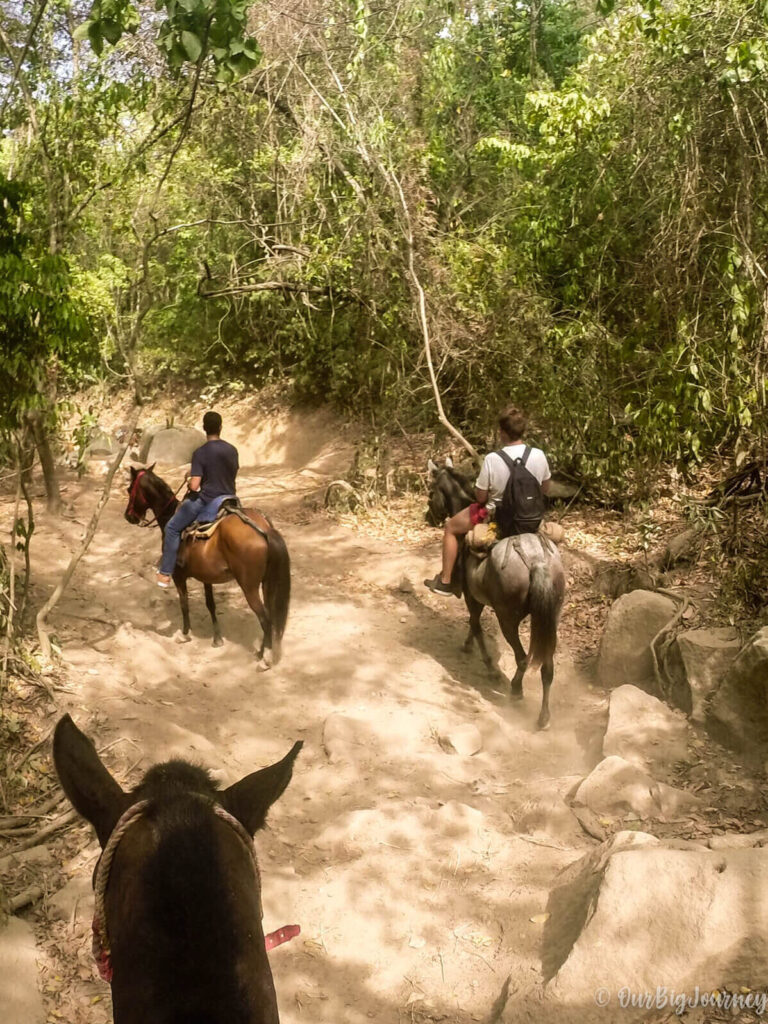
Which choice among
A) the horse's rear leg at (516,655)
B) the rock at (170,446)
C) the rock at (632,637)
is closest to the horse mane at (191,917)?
the horse's rear leg at (516,655)

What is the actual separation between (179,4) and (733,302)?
5996 mm

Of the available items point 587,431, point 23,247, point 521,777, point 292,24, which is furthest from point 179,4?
point 292,24

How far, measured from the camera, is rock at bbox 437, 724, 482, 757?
6656 millimetres

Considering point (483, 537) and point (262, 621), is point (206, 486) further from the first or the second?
point (483, 537)

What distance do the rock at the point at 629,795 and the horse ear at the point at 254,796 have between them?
3.65 m

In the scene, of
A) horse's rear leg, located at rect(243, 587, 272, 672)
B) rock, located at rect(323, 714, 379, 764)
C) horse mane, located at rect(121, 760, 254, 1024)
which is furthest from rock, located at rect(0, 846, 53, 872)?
horse's rear leg, located at rect(243, 587, 272, 672)

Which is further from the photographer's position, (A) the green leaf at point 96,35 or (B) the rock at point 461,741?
(B) the rock at point 461,741

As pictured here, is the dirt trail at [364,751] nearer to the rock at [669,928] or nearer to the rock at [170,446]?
the rock at [669,928]

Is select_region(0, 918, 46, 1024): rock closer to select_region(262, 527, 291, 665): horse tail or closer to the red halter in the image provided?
select_region(262, 527, 291, 665): horse tail

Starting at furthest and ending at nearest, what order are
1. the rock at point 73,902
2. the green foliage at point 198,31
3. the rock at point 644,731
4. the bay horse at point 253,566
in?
the bay horse at point 253,566 → the rock at point 644,731 → the rock at point 73,902 → the green foliage at point 198,31

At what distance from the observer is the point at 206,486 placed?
8.41 meters

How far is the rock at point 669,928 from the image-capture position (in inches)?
133

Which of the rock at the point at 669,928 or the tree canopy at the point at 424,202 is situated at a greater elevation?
the tree canopy at the point at 424,202

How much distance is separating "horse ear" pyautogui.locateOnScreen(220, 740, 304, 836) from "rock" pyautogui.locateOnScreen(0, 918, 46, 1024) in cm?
245
